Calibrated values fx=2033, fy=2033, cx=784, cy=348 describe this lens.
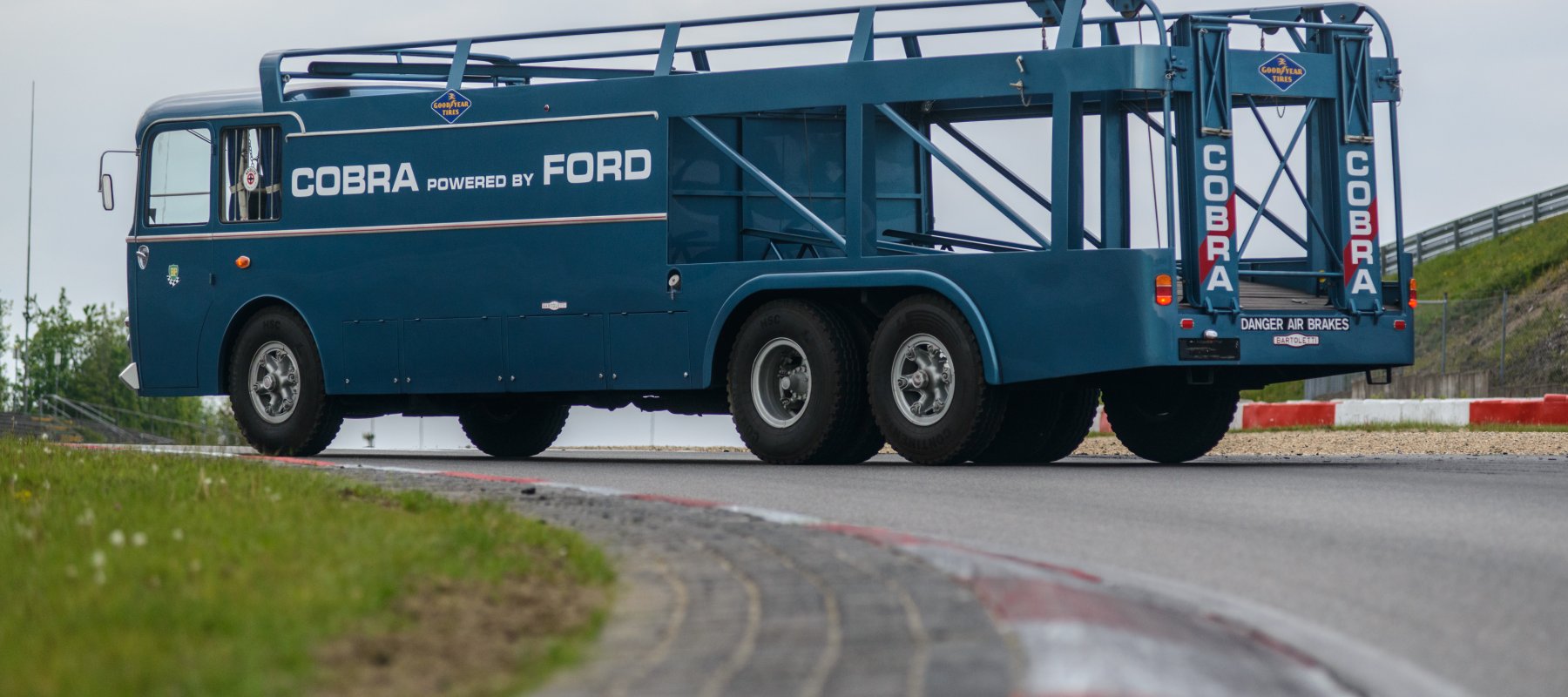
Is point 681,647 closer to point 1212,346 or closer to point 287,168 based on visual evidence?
point 1212,346

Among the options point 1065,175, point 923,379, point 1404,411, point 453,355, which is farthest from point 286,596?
point 1404,411

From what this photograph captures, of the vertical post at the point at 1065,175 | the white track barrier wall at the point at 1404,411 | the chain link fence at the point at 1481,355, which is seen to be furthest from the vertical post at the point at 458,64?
the chain link fence at the point at 1481,355

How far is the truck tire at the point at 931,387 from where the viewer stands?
527 inches

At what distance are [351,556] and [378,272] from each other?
376 inches

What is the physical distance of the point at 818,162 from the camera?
15297 millimetres

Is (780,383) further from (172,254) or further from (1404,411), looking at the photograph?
(1404,411)

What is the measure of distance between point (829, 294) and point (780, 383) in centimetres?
77

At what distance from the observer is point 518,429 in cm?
1844

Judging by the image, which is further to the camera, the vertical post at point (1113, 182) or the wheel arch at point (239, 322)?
the wheel arch at point (239, 322)

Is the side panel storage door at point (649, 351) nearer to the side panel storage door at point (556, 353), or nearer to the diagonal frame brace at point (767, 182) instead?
the side panel storage door at point (556, 353)

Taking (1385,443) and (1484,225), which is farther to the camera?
(1484,225)

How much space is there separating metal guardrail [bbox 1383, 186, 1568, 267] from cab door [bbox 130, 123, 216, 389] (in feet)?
98.8

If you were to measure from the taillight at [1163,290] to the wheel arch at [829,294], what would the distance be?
112 cm

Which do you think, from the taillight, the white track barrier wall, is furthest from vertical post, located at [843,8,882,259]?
the white track barrier wall
